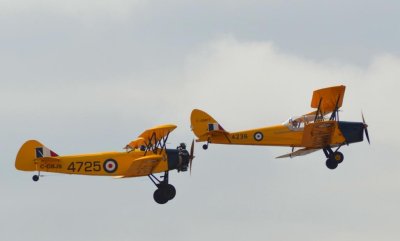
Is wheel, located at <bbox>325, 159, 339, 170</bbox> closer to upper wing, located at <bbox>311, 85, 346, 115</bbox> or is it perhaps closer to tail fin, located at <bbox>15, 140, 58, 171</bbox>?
upper wing, located at <bbox>311, 85, 346, 115</bbox>

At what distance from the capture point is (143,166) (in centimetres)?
6391

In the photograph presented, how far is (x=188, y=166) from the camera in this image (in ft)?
214

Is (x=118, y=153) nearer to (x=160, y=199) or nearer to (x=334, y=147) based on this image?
(x=160, y=199)

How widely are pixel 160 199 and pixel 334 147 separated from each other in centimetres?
859

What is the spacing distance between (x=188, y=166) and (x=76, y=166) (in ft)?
13.6

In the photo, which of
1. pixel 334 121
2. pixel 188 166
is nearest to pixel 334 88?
pixel 334 121

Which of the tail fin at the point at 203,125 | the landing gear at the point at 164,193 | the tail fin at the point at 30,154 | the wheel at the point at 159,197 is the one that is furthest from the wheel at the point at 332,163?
the tail fin at the point at 30,154

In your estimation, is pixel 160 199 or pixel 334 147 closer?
pixel 160 199

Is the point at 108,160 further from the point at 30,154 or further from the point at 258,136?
the point at 258,136

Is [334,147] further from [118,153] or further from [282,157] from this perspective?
[118,153]

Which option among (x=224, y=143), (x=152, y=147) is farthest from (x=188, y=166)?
(x=224, y=143)

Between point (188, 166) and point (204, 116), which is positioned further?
point (204, 116)

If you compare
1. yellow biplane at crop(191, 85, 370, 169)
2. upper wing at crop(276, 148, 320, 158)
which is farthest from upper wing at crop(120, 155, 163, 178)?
upper wing at crop(276, 148, 320, 158)

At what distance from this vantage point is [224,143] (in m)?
71.1
